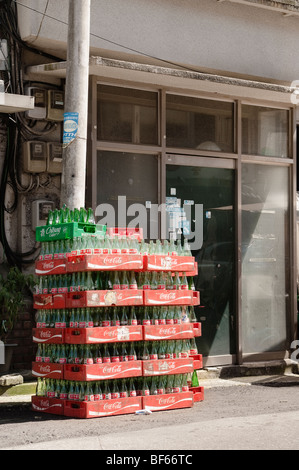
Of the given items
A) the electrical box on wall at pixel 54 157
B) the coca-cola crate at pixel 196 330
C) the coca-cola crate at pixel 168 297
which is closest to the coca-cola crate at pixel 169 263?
the coca-cola crate at pixel 168 297

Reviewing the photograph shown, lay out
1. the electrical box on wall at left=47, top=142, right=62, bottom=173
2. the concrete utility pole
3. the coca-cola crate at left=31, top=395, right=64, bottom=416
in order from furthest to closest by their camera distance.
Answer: the electrical box on wall at left=47, top=142, right=62, bottom=173 < the concrete utility pole < the coca-cola crate at left=31, top=395, right=64, bottom=416

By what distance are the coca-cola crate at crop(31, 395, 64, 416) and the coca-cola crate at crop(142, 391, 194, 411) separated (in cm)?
86

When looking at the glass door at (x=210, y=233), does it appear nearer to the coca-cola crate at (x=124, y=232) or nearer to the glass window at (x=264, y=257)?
the glass window at (x=264, y=257)

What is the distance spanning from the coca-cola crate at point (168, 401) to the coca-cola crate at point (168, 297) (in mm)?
969

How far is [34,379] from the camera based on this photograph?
11.0 m

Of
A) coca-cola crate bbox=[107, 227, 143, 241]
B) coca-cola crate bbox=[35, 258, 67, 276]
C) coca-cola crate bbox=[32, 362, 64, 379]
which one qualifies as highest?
coca-cola crate bbox=[107, 227, 143, 241]

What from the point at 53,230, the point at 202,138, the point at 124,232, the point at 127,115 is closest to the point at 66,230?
the point at 53,230

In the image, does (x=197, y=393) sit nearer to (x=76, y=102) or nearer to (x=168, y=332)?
(x=168, y=332)

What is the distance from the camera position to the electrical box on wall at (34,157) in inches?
441

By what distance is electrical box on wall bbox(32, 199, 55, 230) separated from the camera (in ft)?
37.1

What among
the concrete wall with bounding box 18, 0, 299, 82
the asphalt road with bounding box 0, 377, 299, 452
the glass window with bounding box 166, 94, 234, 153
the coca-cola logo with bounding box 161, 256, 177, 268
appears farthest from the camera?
the glass window with bounding box 166, 94, 234, 153

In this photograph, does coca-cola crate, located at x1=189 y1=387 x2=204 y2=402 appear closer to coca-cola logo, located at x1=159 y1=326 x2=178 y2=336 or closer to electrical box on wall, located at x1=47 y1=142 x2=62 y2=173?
coca-cola logo, located at x1=159 y1=326 x2=178 y2=336

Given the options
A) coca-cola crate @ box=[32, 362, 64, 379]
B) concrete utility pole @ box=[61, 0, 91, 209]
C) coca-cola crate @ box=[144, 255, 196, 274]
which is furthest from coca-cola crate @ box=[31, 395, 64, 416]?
concrete utility pole @ box=[61, 0, 91, 209]

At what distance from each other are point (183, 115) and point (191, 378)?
13.1ft
